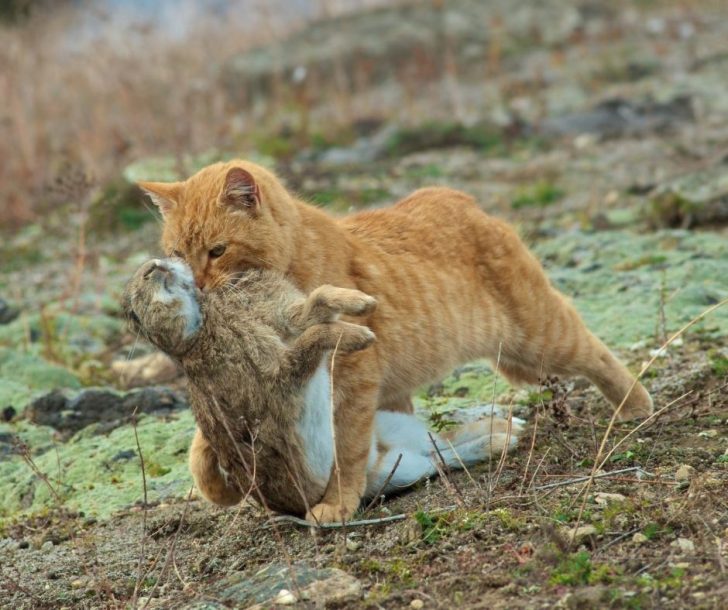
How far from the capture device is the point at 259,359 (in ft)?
13.9

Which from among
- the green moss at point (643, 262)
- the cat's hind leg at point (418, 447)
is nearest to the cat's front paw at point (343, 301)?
the cat's hind leg at point (418, 447)

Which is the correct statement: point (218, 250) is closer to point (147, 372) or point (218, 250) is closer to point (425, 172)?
point (147, 372)

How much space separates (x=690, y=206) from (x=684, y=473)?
16.1 ft

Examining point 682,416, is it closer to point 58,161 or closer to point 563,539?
point 563,539

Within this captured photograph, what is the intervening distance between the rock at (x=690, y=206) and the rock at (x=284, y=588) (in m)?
5.78

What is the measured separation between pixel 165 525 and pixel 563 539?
1.84m

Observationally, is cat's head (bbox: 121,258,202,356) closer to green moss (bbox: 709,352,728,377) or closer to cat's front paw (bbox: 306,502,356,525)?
cat's front paw (bbox: 306,502,356,525)

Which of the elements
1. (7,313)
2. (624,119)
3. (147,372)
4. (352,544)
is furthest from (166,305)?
(624,119)

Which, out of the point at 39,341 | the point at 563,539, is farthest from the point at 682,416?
the point at 39,341

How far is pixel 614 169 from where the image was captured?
11.7m

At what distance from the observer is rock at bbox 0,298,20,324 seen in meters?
9.21

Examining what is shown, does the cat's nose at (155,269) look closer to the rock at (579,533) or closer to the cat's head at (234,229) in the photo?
the cat's head at (234,229)

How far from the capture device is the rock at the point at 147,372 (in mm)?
7391

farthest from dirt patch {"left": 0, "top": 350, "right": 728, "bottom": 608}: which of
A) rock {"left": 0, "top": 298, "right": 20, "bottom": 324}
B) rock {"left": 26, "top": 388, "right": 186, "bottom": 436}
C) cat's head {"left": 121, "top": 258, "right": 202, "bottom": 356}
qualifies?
rock {"left": 0, "top": 298, "right": 20, "bottom": 324}
